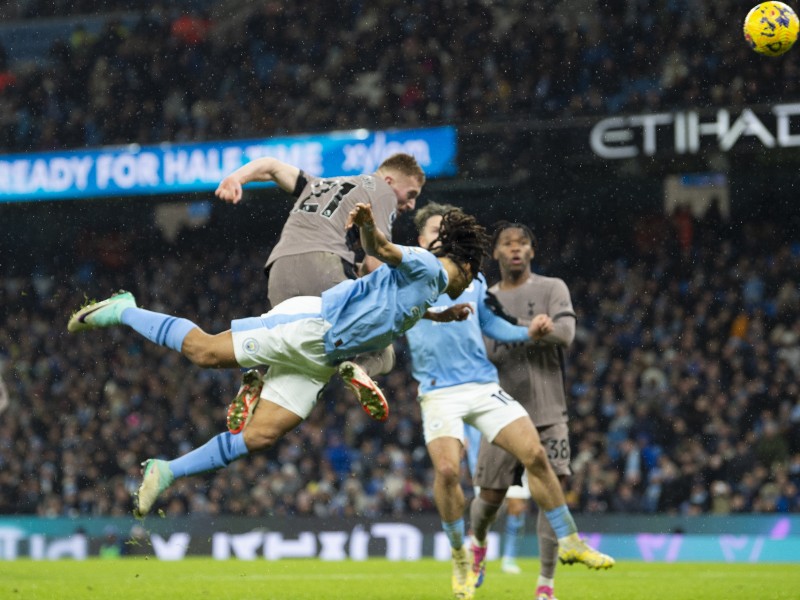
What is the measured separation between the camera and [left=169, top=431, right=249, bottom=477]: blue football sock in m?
6.74

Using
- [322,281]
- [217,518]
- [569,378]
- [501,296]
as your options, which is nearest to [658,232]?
[569,378]

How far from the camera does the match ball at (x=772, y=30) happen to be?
10.0 m

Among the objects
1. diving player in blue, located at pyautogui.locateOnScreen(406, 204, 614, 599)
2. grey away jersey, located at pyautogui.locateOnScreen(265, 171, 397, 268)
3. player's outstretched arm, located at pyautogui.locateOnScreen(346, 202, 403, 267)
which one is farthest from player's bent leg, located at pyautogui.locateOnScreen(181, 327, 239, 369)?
diving player in blue, located at pyautogui.locateOnScreen(406, 204, 614, 599)

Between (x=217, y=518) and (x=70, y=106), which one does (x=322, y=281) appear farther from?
(x=70, y=106)

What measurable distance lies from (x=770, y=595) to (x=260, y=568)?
19.6 feet

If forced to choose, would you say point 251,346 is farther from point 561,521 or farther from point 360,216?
point 561,521

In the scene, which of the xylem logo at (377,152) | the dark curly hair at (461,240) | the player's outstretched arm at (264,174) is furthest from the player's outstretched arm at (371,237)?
the xylem logo at (377,152)

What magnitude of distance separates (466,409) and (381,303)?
1.79m

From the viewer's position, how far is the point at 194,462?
22.3ft

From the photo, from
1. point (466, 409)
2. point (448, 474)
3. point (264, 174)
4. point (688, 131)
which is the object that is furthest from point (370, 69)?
point (264, 174)

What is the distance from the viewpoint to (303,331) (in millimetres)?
6590

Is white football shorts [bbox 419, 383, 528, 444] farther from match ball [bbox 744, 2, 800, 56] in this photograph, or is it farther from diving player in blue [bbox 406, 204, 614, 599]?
match ball [bbox 744, 2, 800, 56]

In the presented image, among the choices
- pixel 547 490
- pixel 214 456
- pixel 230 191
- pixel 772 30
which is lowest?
pixel 547 490

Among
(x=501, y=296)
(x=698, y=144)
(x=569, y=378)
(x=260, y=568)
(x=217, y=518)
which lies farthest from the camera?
(x=569, y=378)
